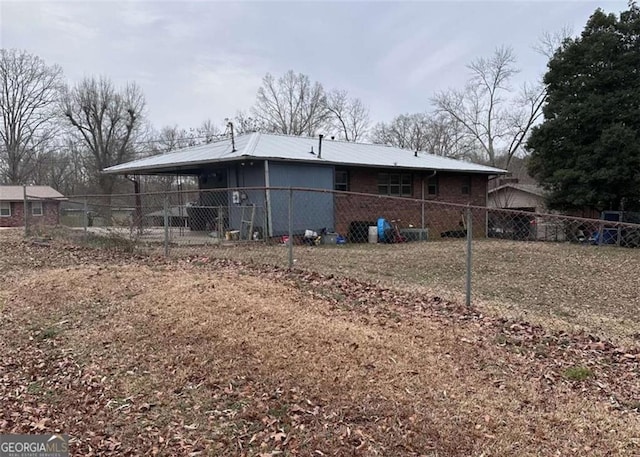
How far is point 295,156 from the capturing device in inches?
580

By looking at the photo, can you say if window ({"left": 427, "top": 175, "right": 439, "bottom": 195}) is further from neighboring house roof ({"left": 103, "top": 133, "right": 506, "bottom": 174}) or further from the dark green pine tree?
the dark green pine tree

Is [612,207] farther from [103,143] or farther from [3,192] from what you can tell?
[103,143]

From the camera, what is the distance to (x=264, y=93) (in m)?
43.7

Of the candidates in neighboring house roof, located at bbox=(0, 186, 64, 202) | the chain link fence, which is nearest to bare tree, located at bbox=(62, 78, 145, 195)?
neighboring house roof, located at bbox=(0, 186, 64, 202)

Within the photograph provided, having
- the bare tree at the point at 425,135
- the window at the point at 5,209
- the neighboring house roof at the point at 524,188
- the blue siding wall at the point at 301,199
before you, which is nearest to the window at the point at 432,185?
the blue siding wall at the point at 301,199

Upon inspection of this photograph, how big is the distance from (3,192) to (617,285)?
112 ft

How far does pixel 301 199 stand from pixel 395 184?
15.4 ft

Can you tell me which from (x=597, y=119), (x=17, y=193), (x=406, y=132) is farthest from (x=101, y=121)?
(x=597, y=119)

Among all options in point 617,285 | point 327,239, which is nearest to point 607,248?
point 617,285

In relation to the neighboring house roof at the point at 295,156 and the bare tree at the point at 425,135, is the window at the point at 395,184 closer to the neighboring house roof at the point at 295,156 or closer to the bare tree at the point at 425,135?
the neighboring house roof at the point at 295,156

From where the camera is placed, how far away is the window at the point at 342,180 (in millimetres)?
16625

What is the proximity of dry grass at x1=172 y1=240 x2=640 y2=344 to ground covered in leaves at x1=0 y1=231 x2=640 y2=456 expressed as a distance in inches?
36.3

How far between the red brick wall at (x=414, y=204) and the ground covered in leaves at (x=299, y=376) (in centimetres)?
1030

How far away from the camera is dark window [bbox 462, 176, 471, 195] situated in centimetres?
2017
